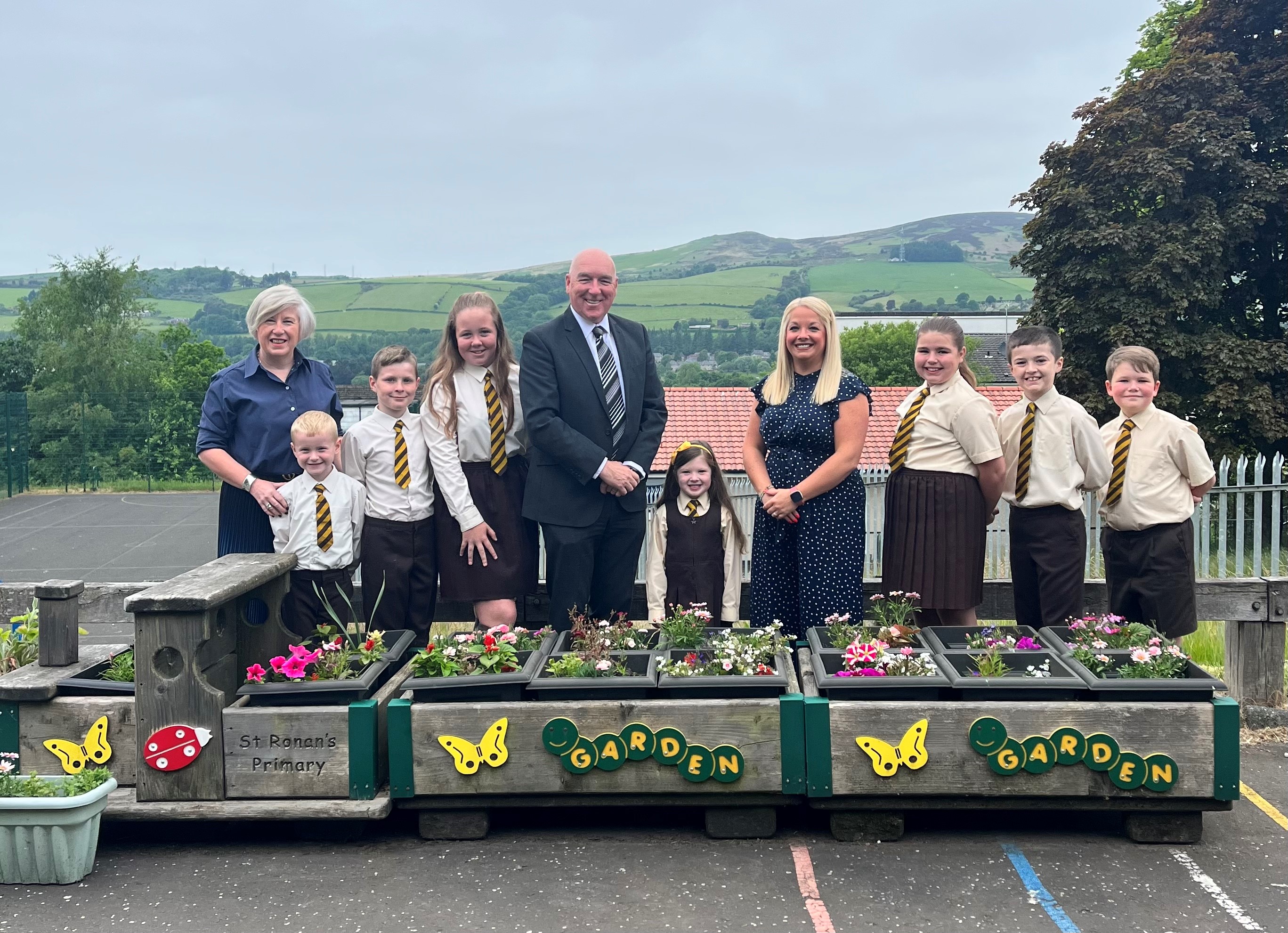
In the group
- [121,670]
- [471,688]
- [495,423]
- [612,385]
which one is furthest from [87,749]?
[612,385]

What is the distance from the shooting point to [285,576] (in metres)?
4.87

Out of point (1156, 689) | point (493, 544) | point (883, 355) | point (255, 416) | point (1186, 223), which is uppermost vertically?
point (1186, 223)

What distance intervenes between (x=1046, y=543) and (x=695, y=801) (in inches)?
77.7

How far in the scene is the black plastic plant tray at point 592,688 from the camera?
13.8ft

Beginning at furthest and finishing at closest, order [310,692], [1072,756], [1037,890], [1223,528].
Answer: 1. [1223,528]
2. [310,692]
3. [1072,756]
4. [1037,890]

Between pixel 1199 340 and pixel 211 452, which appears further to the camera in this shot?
pixel 1199 340

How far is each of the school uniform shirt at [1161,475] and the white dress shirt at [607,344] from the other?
2069 millimetres

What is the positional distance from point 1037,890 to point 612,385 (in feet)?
8.50

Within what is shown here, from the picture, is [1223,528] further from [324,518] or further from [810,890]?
[324,518]

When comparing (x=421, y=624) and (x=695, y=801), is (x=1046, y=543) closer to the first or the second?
(x=695, y=801)

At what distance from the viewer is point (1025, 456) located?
4.98 meters

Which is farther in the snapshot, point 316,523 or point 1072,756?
point 316,523

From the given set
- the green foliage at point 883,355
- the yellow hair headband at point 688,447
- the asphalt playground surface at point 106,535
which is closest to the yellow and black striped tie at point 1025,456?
the yellow hair headband at point 688,447

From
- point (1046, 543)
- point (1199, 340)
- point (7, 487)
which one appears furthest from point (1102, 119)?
point (7, 487)
